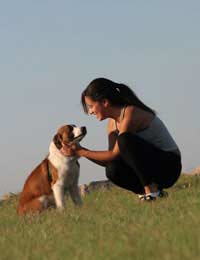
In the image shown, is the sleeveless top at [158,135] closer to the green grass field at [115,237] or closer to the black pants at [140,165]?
the black pants at [140,165]

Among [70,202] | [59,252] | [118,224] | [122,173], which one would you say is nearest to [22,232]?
[118,224]

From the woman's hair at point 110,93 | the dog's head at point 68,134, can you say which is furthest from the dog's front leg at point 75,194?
the woman's hair at point 110,93

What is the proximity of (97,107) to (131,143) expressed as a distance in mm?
699

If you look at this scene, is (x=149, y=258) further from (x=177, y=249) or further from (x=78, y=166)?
(x=78, y=166)

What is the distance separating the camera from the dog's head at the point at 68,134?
1005cm

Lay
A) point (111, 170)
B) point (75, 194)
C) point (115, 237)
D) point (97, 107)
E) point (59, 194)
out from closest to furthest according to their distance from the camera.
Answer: point (115, 237) < point (97, 107) < point (111, 170) < point (59, 194) < point (75, 194)

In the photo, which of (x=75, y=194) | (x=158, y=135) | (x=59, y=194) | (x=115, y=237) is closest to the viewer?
(x=115, y=237)

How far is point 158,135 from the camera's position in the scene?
27.8 feet

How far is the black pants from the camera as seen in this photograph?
26.8ft

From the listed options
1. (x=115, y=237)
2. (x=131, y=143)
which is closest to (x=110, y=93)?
(x=131, y=143)

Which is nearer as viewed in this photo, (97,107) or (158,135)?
(97,107)

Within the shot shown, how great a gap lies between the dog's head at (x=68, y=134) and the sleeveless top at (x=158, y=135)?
1844 mm

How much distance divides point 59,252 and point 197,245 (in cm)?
116

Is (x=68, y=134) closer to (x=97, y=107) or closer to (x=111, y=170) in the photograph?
(x=111, y=170)
